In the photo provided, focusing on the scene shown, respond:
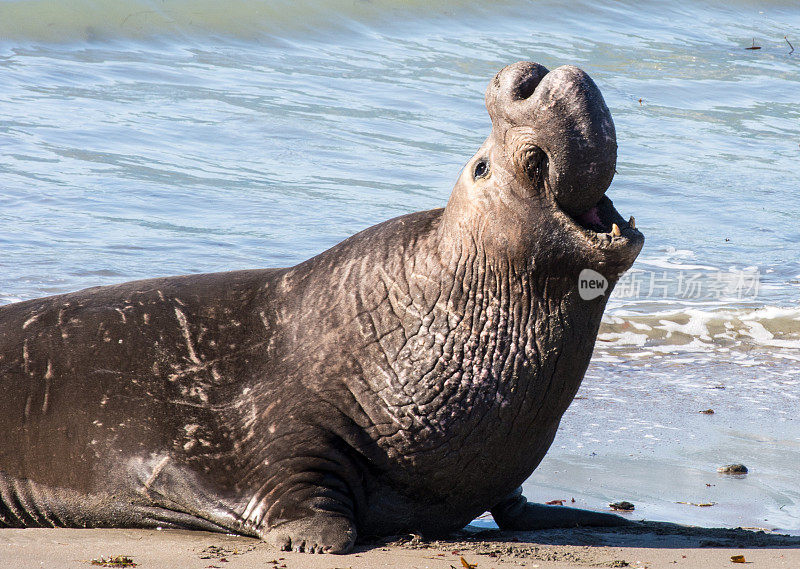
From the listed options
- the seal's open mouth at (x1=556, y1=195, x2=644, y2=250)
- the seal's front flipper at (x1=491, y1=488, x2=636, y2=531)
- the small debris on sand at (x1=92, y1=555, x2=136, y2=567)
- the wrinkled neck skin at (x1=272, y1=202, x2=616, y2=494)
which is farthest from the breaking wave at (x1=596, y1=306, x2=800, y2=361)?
the small debris on sand at (x1=92, y1=555, x2=136, y2=567)

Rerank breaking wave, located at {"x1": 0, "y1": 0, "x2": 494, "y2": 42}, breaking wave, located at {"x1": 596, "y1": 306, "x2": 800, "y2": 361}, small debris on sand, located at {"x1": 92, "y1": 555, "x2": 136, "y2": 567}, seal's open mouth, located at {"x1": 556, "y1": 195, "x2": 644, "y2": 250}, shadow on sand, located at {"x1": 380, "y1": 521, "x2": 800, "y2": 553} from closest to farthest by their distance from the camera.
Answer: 1. small debris on sand, located at {"x1": 92, "y1": 555, "x2": 136, "y2": 567}
2. seal's open mouth, located at {"x1": 556, "y1": 195, "x2": 644, "y2": 250}
3. shadow on sand, located at {"x1": 380, "y1": 521, "x2": 800, "y2": 553}
4. breaking wave, located at {"x1": 596, "y1": 306, "x2": 800, "y2": 361}
5. breaking wave, located at {"x1": 0, "y1": 0, "x2": 494, "y2": 42}

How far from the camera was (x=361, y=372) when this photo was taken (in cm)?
464

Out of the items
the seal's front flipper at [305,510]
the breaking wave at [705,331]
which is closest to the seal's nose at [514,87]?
the seal's front flipper at [305,510]

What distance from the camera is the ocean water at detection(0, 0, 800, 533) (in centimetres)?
692

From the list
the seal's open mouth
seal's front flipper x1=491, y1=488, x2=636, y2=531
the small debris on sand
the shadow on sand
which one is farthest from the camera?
seal's front flipper x1=491, y1=488, x2=636, y2=531

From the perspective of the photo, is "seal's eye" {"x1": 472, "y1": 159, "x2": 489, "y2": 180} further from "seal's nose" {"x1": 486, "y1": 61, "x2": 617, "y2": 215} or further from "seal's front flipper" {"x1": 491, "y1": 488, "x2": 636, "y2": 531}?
"seal's front flipper" {"x1": 491, "y1": 488, "x2": 636, "y2": 531}

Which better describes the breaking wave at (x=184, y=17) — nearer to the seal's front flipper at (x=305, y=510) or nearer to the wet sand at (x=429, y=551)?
the wet sand at (x=429, y=551)

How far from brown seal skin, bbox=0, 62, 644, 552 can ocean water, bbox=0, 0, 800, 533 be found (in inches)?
50.9

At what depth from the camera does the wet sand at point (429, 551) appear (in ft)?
14.0

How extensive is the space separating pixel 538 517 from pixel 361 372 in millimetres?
1111

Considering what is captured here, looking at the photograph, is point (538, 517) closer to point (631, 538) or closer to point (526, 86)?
point (631, 538)

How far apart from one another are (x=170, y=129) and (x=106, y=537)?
11.2 meters

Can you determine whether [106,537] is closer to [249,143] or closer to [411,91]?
[249,143]

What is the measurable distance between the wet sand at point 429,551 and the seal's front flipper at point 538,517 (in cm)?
10
